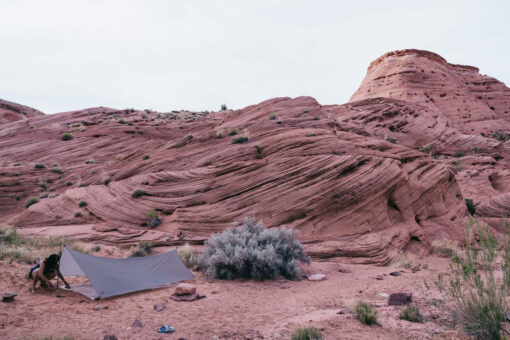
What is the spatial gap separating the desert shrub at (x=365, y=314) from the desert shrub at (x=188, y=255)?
18.3 feet

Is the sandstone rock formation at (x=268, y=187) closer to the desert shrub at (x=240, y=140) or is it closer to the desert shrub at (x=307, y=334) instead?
the desert shrub at (x=240, y=140)

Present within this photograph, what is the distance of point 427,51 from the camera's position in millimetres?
44062

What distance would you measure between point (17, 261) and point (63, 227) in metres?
3.92

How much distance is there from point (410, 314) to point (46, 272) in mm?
7928

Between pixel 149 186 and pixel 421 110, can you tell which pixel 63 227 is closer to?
pixel 149 186

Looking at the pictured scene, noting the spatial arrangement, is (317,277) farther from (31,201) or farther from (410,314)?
(31,201)

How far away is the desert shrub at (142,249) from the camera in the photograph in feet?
33.9

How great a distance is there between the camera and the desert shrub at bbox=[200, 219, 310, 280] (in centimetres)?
898

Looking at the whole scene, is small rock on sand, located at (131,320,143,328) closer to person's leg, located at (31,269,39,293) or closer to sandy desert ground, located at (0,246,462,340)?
sandy desert ground, located at (0,246,462,340)

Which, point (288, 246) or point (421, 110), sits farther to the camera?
point (421, 110)

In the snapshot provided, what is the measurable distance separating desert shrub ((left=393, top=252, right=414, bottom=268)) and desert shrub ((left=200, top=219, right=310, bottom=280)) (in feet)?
10.5

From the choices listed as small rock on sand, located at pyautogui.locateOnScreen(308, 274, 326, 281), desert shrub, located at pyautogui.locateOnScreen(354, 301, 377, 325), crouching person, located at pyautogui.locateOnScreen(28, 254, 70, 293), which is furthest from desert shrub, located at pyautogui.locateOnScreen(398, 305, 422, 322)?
crouching person, located at pyautogui.locateOnScreen(28, 254, 70, 293)

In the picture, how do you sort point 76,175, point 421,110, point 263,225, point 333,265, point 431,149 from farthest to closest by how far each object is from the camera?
point 421,110 < point 431,149 < point 76,175 < point 263,225 < point 333,265

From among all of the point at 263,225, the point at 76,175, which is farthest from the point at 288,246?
the point at 76,175
